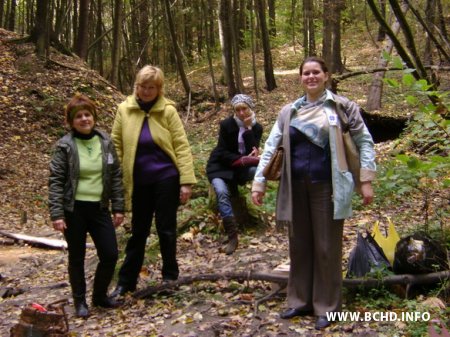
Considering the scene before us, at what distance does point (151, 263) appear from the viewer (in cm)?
609

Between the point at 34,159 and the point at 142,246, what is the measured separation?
29.7 ft

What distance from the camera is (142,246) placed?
16.3ft

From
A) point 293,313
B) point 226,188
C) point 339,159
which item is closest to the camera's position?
point 339,159

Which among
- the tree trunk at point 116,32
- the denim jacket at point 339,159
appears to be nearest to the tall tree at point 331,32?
the tree trunk at point 116,32

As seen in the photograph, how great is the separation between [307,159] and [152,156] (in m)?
1.53

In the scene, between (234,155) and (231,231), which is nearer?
(234,155)

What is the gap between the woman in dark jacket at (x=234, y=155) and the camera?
596 cm

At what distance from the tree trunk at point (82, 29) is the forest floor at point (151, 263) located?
13.5ft

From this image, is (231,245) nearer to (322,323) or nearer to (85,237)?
(85,237)

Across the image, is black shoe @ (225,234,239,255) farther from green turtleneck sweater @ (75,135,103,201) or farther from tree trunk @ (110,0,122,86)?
tree trunk @ (110,0,122,86)

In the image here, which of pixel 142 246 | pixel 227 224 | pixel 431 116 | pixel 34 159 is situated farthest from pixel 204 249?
pixel 34 159

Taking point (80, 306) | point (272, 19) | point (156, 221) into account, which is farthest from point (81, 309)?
point (272, 19)

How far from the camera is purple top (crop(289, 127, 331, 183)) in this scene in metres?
3.79

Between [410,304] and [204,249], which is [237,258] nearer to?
[204,249]
